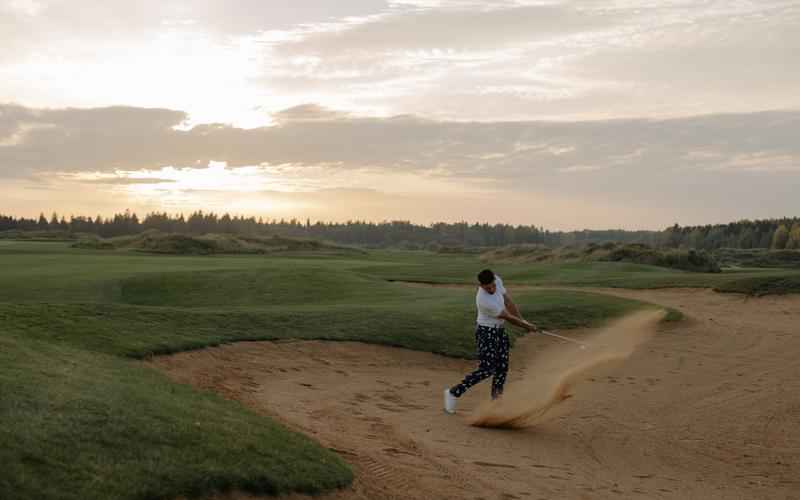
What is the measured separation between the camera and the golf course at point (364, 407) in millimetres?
8375

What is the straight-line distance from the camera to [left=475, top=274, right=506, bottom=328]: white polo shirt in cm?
1430

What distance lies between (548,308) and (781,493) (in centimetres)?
1811

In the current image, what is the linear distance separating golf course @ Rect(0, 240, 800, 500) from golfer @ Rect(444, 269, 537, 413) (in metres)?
1.15

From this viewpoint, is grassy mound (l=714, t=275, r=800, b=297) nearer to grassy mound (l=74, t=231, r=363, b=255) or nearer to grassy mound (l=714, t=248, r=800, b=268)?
grassy mound (l=714, t=248, r=800, b=268)

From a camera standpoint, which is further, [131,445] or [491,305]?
[491,305]

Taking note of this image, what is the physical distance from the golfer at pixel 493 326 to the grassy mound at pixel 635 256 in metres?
55.8

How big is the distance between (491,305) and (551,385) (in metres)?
2.62

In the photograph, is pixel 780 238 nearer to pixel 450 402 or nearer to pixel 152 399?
pixel 450 402

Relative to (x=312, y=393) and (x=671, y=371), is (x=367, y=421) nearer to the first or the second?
(x=312, y=393)

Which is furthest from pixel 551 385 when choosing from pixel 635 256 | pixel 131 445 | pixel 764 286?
pixel 635 256

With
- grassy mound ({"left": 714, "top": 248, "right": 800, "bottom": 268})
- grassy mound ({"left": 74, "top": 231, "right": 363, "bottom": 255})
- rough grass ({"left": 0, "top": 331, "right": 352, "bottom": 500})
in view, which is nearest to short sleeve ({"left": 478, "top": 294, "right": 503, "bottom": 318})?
rough grass ({"left": 0, "top": 331, "right": 352, "bottom": 500})

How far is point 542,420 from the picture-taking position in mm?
15031

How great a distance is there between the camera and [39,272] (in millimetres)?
39781

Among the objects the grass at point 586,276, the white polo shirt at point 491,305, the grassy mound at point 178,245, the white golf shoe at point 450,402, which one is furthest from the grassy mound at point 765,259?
the white polo shirt at point 491,305
